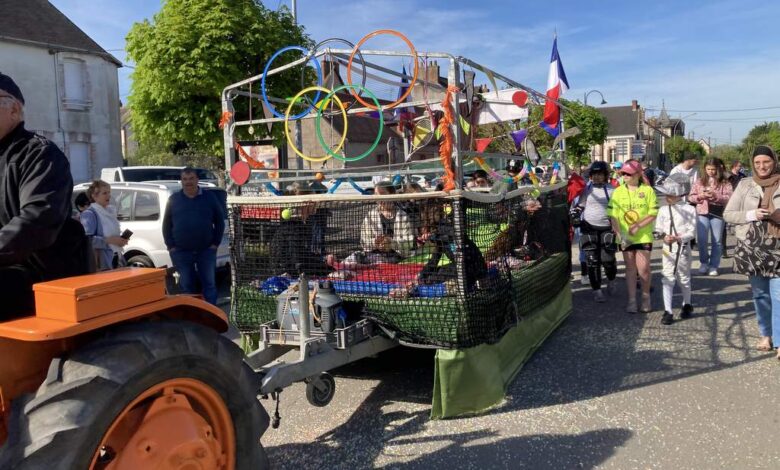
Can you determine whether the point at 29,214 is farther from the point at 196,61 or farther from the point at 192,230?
the point at 196,61

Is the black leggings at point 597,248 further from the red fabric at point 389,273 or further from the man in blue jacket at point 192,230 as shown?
the man in blue jacket at point 192,230

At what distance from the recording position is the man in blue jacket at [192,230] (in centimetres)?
648

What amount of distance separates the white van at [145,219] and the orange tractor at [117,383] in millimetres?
6243

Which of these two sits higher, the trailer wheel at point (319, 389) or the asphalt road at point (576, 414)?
the trailer wheel at point (319, 389)

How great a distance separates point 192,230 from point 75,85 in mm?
23303

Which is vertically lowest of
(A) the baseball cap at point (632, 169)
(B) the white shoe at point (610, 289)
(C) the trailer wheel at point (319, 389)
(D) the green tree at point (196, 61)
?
(B) the white shoe at point (610, 289)

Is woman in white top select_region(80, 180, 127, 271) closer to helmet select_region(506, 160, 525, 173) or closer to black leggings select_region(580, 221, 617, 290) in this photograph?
helmet select_region(506, 160, 525, 173)

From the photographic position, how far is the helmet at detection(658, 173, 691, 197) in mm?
6867

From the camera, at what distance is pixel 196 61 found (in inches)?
673

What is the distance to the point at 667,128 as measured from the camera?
118938 mm

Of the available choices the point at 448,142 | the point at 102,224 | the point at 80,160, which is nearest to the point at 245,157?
the point at 448,142

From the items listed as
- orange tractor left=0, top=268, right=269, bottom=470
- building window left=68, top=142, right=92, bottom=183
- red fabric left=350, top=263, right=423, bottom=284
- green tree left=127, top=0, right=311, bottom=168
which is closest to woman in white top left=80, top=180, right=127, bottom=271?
red fabric left=350, top=263, right=423, bottom=284

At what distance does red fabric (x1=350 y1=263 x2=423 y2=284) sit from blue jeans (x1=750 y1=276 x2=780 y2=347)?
308cm

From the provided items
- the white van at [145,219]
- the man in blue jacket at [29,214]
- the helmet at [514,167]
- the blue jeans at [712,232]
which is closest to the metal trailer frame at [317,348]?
the man in blue jacket at [29,214]
